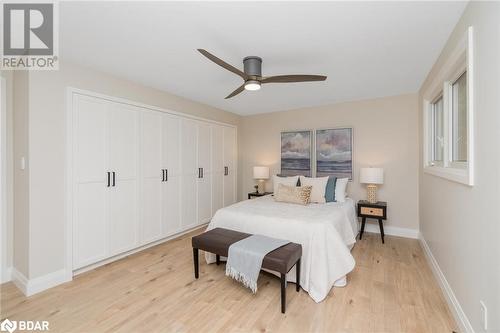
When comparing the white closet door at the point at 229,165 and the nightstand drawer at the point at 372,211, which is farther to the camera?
the white closet door at the point at 229,165

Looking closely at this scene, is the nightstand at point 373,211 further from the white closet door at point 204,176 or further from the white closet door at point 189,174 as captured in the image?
the white closet door at point 189,174

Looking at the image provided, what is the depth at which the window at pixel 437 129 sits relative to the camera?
284cm

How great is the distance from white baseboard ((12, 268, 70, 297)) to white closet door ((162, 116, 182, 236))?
1387mm

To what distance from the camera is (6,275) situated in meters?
2.54

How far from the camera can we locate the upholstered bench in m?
1.99

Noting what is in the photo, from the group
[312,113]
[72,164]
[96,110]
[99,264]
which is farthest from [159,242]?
[312,113]

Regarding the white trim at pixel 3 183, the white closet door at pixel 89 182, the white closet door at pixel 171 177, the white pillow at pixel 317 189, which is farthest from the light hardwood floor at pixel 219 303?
the white pillow at pixel 317 189

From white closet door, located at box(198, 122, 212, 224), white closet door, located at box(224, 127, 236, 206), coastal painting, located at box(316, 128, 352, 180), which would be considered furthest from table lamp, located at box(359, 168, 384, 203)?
white closet door, located at box(198, 122, 212, 224)

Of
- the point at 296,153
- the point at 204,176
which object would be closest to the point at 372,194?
the point at 296,153

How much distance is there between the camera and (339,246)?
2.38 m

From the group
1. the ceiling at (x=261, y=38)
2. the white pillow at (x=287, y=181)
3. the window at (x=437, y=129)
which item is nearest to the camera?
the ceiling at (x=261, y=38)

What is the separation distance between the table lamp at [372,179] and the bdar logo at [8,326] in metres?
4.39

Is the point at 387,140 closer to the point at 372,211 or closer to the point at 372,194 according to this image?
the point at 372,194

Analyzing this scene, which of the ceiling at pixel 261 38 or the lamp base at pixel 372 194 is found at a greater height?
the ceiling at pixel 261 38
